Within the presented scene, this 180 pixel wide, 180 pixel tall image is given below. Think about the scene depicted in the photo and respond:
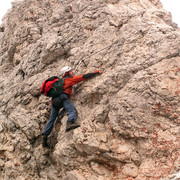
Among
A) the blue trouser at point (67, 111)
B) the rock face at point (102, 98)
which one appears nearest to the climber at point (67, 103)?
the blue trouser at point (67, 111)

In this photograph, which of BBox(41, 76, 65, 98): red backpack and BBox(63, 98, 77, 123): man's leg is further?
BBox(41, 76, 65, 98): red backpack

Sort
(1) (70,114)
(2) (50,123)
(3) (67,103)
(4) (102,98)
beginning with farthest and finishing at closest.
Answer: (2) (50,123) → (3) (67,103) → (4) (102,98) → (1) (70,114)

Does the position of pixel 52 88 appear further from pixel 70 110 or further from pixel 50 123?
pixel 50 123

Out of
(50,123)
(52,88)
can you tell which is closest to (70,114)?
(50,123)

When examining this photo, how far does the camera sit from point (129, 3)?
10656 millimetres

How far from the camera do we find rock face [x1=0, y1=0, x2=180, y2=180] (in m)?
6.49

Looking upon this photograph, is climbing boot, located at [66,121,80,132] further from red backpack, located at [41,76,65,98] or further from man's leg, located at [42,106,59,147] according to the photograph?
red backpack, located at [41,76,65,98]

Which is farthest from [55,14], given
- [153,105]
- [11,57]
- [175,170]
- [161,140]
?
[175,170]

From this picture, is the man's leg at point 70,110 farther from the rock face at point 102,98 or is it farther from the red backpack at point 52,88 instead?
the red backpack at point 52,88

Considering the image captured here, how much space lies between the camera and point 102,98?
8.12 meters

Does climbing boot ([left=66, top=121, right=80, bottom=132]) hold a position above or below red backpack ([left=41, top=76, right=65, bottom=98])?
below

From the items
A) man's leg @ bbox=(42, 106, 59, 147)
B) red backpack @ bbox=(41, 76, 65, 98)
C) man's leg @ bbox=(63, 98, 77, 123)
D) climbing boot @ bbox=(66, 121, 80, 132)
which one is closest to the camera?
climbing boot @ bbox=(66, 121, 80, 132)

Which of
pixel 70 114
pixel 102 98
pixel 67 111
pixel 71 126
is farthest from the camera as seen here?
pixel 67 111

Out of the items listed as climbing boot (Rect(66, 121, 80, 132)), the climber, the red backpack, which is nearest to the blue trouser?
the climber
